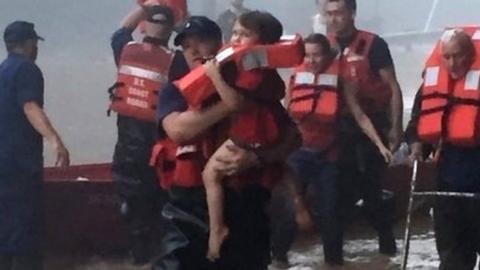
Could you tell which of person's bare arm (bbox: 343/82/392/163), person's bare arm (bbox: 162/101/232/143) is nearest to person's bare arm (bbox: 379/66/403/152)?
person's bare arm (bbox: 343/82/392/163)

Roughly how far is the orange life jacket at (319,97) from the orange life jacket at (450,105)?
1.57 metres

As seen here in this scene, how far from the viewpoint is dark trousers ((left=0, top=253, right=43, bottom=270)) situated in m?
7.52

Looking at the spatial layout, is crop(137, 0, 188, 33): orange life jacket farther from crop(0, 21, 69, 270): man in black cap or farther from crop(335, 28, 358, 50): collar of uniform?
crop(0, 21, 69, 270): man in black cap

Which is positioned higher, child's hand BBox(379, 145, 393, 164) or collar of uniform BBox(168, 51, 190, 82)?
collar of uniform BBox(168, 51, 190, 82)

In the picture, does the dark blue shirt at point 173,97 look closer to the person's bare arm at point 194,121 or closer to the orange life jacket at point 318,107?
the person's bare arm at point 194,121

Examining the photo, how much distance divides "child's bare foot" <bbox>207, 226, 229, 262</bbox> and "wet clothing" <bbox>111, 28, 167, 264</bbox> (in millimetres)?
3230

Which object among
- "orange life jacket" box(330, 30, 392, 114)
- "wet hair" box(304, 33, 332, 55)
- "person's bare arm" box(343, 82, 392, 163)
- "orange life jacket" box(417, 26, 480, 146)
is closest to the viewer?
A: "orange life jacket" box(417, 26, 480, 146)

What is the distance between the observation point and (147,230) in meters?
8.25

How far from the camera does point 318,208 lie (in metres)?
8.32

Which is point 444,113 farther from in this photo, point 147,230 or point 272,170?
point 147,230

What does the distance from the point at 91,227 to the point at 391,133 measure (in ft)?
6.56

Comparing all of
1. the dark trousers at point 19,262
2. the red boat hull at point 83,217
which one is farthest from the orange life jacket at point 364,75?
the dark trousers at point 19,262

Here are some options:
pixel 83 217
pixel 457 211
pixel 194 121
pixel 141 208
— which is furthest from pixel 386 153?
pixel 194 121

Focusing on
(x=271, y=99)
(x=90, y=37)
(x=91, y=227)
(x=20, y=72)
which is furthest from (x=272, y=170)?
(x=90, y=37)
